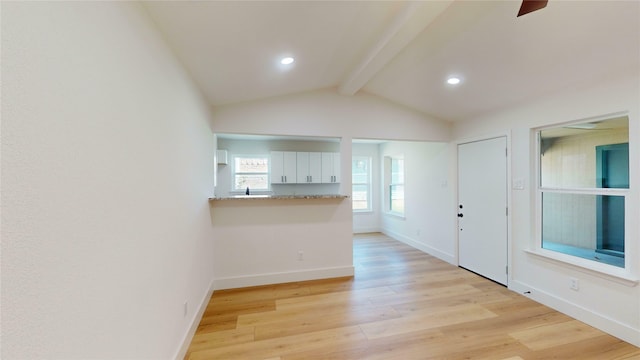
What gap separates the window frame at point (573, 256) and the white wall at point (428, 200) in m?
1.24

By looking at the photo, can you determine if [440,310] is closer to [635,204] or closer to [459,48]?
[635,204]

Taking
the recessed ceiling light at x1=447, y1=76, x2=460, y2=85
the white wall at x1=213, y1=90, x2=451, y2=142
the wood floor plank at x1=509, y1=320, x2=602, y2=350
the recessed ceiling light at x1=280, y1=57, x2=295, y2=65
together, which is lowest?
the wood floor plank at x1=509, y1=320, x2=602, y2=350

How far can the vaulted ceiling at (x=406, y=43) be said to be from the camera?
1752 mm

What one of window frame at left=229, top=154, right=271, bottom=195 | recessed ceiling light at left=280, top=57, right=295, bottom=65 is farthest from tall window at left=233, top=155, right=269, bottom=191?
recessed ceiling light at left=280, top=57, right=295, bottom=65

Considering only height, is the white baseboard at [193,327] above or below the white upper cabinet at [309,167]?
below

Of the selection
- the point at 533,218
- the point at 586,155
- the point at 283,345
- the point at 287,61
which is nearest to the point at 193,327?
the point at 283,345

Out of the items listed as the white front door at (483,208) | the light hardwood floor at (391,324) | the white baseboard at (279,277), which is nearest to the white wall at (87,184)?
the light hardwood floor at (391,324)

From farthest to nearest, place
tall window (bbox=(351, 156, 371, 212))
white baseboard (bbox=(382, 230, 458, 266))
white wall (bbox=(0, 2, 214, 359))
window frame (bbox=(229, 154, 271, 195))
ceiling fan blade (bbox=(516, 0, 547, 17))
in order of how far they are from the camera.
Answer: tall window (bbox=(351, 156, 371, 212)) < window frame (bbox=(229, 154, 271, 195)) < white baseboard (bbox=(382, 230, 458, 266)) < ceiling fan blade (bbox=(516, 0, 547, 17)) < white wall (bbox=(0, 2, 214, 359))

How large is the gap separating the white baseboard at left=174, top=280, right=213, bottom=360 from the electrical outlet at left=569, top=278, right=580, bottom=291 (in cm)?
378

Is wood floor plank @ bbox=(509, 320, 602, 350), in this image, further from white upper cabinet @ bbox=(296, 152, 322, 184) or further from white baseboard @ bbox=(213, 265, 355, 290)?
white upper cabinet @ bbox=(296, 152, 322, 184)

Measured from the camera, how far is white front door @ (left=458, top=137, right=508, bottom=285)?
3488 millimetres

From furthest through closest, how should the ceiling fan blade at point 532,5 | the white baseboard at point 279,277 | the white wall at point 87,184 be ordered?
the white baseboard at point 279,277
the ceiling fan blade at point 532,5
the white wall at point 87,184

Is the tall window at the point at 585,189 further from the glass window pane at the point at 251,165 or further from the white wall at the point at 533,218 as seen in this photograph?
the glass window pane at the point at 251,165

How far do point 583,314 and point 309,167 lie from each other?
4902 mm
